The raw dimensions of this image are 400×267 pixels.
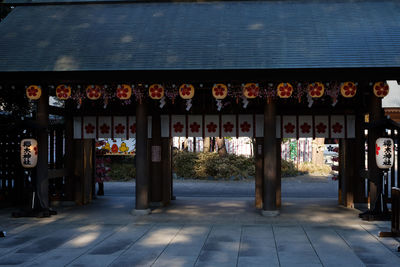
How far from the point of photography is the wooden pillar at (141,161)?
12.8 metres

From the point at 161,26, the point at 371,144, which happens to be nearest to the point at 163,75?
the point at 161,26

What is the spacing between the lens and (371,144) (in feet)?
40.6

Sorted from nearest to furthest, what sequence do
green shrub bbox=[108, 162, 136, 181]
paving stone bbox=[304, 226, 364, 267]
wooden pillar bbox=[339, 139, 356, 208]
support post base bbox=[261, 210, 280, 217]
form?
1. paving stone bbox=[304, 226, 364, 267]
2. support post base bbox=[261, 210, 280, 217]
3. wooden pillar bbox=[339, 139, 356, 208]
4. green shrub bbox=[108, 162, 136, 181]

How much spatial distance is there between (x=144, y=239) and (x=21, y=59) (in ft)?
22.0

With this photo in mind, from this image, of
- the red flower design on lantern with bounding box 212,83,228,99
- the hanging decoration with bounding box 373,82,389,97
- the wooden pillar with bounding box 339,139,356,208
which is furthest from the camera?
the wooden pillar with bounding box 339,139,356,208

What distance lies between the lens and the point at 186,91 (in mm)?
12258

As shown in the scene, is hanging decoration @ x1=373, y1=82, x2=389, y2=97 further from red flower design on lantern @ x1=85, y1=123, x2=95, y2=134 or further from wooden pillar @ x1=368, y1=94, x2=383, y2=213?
red flower design on lantern @ x1=85, y1=123, x2=95, y2=134

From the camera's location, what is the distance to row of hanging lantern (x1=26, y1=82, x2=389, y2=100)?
11891 millimetres

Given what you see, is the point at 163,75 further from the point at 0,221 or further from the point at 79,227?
the point at 0,221

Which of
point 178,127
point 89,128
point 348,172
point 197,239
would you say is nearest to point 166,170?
point 178,127

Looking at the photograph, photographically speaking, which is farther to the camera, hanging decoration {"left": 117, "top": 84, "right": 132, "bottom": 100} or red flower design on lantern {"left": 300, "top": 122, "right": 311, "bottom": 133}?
red flower design on lantern {"left": 300, "top": 122, "right": 311, "bottom": 133}

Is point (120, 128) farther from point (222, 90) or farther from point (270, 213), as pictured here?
point (270, 213)

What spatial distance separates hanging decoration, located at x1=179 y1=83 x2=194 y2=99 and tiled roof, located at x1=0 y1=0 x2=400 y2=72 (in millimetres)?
715

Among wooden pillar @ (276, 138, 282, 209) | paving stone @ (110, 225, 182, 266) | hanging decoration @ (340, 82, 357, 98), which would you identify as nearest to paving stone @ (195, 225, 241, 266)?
paving stone @ (110, 225, 182, 266)
